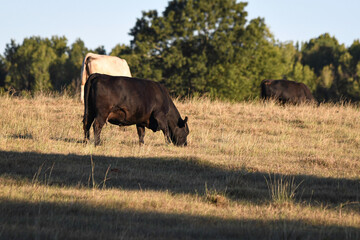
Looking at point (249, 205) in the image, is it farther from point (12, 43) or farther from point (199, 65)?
point (12, 43)

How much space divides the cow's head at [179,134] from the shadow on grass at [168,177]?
10.8 feet

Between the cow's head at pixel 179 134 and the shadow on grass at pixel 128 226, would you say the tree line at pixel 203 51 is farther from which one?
the shadow on grass at pixel 128 226

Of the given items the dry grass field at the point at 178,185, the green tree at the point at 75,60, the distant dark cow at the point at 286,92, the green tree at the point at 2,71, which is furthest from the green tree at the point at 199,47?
the green tree at the point at 2,71

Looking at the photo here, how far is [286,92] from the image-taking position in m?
26.6

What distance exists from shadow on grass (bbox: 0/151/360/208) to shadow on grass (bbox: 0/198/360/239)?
137 cm

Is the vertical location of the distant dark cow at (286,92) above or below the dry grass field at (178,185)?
above

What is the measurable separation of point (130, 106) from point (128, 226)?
23.1ft

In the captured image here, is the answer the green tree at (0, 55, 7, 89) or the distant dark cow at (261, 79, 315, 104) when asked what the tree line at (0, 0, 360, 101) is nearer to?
the distant dark cow at (261, 79, 315, 104)

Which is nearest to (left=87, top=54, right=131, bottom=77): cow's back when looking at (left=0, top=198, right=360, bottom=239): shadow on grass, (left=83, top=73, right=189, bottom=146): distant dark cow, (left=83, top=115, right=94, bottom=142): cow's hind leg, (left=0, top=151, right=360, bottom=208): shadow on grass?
(left=83, top=73, right=189, bottom=146): distant dark cow

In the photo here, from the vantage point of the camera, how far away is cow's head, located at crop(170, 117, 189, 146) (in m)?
13.4

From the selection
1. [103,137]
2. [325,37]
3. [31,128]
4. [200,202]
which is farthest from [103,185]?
[325,37]

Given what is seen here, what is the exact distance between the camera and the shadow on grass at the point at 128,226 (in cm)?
505

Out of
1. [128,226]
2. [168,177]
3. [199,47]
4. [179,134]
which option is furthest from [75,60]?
[128,226]

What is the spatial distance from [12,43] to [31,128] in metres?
85.8
